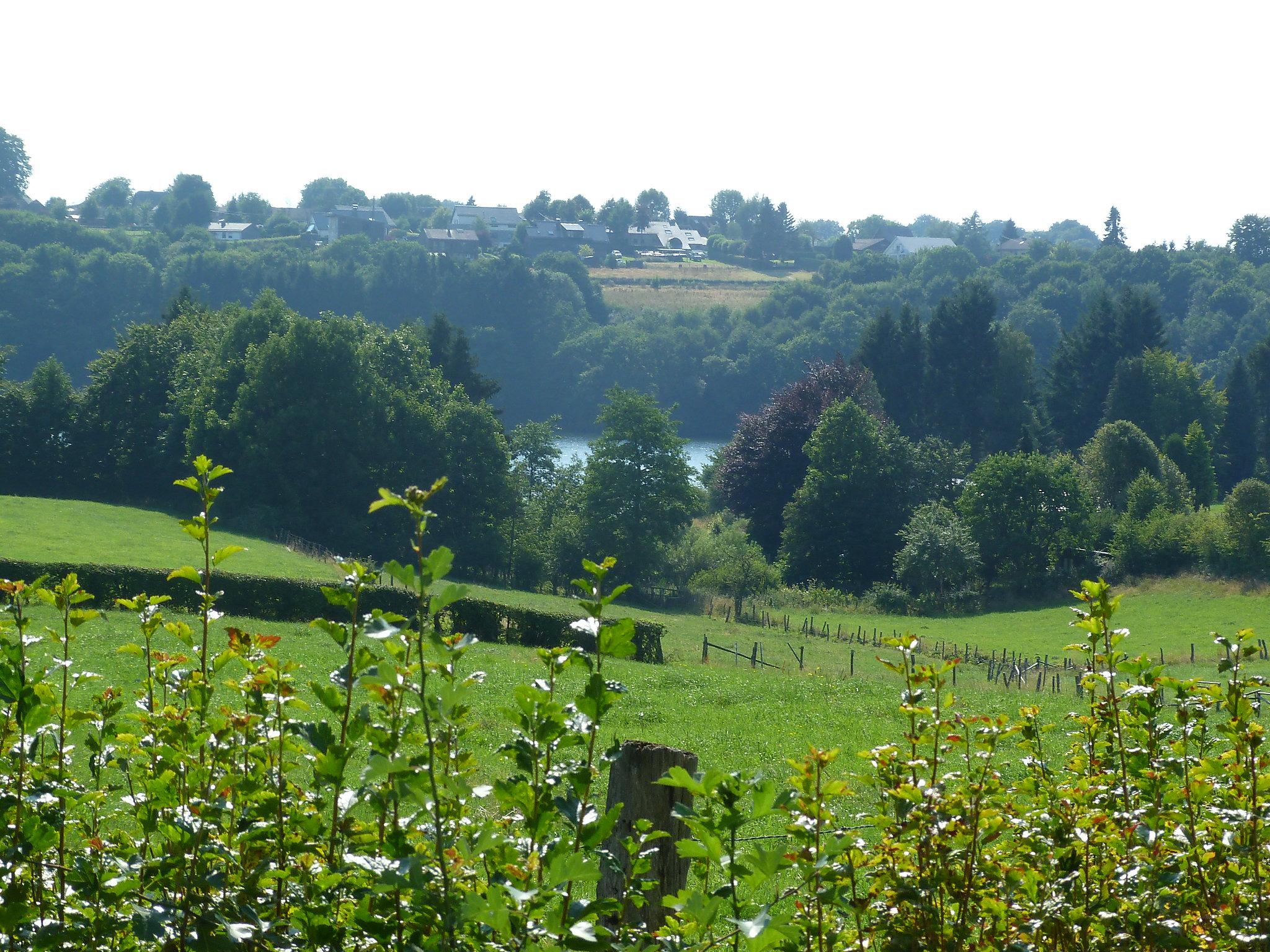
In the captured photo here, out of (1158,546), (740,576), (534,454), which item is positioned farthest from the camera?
(534,454)

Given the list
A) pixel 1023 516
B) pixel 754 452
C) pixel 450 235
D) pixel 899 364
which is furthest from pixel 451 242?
pixel 1023 516

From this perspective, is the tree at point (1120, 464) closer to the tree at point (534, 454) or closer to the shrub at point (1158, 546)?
the shrub at point (1158, 546)

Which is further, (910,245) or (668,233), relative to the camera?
(910,245)

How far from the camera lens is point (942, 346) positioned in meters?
69.8

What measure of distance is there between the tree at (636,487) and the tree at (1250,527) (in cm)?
2121

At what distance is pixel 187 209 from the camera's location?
5994 inches

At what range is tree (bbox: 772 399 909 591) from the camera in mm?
49875

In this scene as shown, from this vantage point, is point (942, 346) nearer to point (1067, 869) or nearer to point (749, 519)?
point (749, 519)

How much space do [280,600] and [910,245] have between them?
164m

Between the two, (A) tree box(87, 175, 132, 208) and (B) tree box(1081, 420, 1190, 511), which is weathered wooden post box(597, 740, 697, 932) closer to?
(B) tree box(1081, 420, 1190, 511)

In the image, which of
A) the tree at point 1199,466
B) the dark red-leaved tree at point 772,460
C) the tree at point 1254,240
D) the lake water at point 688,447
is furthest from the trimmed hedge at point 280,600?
the tree at point 1254,240

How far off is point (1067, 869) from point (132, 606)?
2.69m

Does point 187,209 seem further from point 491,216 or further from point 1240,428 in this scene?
point 1240,428

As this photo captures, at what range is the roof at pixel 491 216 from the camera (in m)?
167
